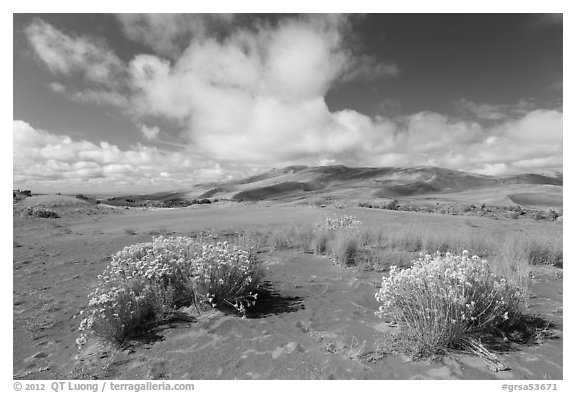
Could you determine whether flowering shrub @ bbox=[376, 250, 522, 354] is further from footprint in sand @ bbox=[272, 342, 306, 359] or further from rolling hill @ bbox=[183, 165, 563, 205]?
rolling hill @ bbox=[183, 165, 563, 205]

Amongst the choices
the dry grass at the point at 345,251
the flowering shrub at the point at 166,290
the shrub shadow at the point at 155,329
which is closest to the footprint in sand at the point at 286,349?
the flowering shrub at the point at 166,290

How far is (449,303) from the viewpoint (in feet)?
13.7

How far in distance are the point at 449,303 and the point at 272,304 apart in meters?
3.08

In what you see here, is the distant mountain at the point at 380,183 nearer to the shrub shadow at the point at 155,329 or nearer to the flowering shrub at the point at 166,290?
the flowering shrub at the point at 166,290

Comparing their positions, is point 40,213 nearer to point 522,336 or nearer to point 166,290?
point 166,290

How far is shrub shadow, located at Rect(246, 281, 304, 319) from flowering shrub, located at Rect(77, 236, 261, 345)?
17 cm

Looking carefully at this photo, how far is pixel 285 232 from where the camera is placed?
12.5 meters

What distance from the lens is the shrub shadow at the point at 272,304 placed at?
5.70 m

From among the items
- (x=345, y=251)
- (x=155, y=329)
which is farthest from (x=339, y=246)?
(x=155, y=329)

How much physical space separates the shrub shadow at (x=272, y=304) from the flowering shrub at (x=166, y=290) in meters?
0.17

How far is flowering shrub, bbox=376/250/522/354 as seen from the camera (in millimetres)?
4176
